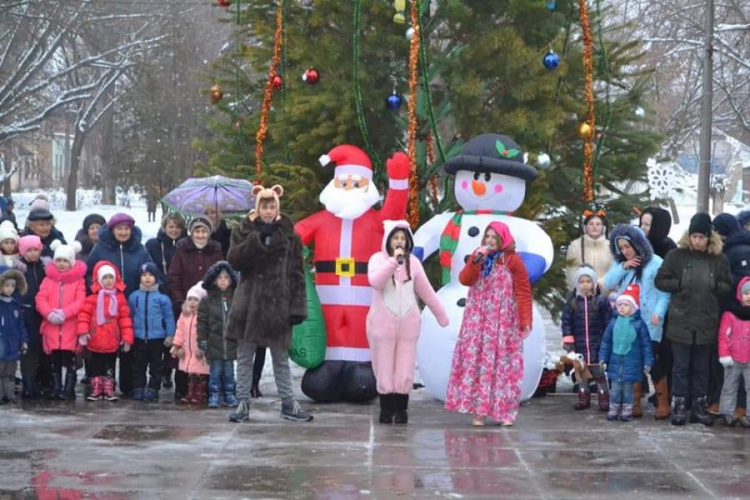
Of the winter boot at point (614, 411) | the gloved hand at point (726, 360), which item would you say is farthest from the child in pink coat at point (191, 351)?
the gloved hand at point (726, 360)

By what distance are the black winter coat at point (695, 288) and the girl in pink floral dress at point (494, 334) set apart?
44.3 inches

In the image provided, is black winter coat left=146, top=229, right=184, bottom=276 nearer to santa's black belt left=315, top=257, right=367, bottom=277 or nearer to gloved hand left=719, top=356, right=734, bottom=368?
santa's black belt left=315, top=257, right=367, bottom=277

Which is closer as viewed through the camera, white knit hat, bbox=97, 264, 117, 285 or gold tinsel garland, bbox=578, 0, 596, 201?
white knit hat, bbox=97, 264, 117, 285

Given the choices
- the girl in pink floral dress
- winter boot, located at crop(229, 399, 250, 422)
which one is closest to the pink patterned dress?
the girl in pink floral dress

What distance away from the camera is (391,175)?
1042 centimetres

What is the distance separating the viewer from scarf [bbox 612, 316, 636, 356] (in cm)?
986

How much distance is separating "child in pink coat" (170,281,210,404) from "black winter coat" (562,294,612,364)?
292cm

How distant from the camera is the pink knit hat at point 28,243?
35.6 feet

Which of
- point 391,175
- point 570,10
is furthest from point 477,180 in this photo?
point 570,10

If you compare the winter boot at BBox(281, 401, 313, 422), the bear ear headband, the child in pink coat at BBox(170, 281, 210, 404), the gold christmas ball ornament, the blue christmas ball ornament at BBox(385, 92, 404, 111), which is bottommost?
the winter boot at BBox(281, 401, 313, 422)

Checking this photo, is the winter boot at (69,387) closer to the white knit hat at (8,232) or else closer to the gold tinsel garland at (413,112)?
the white knit hat at (8,232)

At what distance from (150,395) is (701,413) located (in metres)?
4.39

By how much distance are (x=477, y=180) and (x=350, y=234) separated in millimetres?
1112

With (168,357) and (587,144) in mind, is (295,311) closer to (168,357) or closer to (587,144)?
(168,357)
